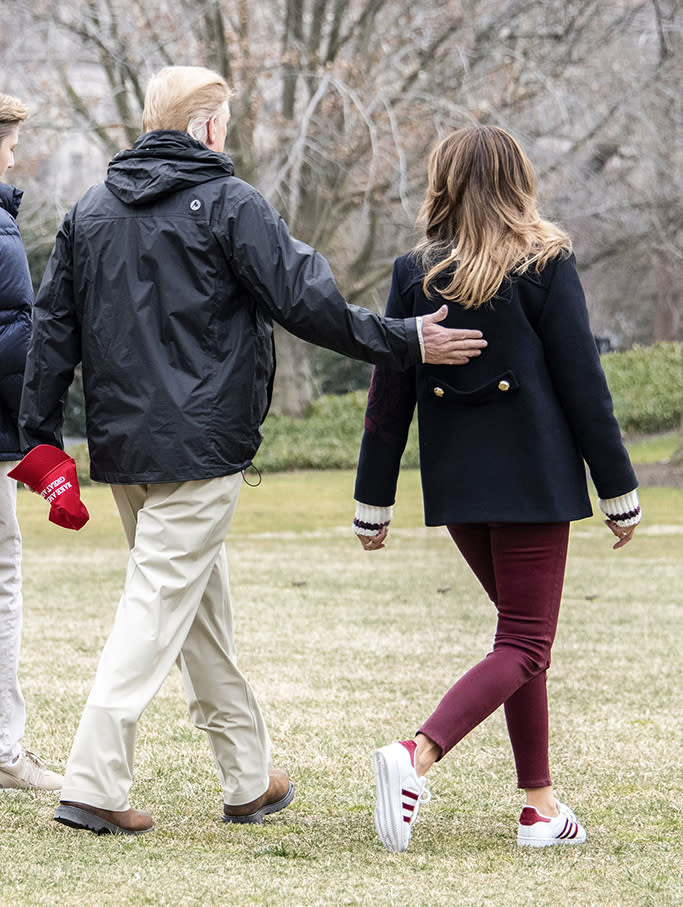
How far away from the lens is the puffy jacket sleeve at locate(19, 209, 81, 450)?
11.2 ft

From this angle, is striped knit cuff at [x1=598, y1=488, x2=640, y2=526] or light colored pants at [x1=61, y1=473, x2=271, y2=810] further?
striped knit cuff at [x1=598, y1=488, x2=640, y2=526]

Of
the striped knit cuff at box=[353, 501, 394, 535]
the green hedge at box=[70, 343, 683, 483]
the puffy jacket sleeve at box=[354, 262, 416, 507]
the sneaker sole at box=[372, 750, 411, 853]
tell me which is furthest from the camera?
the green hedge at box=[70, 343, 683, 483]

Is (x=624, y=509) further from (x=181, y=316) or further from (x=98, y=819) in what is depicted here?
(x=98, y=819)

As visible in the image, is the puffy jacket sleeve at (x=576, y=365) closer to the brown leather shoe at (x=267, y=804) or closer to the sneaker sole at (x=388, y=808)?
the sneaker sole at (x=388, y=808)

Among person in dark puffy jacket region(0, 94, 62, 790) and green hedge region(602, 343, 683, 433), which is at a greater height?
person in dark puffy jacket region(0, 94, 62, 790)

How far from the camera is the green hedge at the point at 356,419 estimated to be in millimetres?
20172

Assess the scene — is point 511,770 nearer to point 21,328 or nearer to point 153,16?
point 21,328

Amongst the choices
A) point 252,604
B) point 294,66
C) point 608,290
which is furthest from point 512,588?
point 608,290

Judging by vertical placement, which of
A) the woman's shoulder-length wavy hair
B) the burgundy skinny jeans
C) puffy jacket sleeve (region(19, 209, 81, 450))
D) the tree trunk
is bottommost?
the tree trunk

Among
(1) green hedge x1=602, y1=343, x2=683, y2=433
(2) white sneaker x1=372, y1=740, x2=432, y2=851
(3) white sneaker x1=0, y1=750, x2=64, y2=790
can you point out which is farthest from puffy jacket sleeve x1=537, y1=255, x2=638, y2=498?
(1) green hedge x1=602, y1=343, x2=683, y2=433

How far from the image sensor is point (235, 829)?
3.51 meters

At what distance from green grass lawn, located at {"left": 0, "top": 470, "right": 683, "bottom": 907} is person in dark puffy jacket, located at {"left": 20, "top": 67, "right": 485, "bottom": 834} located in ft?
1.23

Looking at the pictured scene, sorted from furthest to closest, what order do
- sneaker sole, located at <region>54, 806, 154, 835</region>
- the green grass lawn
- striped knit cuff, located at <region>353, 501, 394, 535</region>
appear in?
striped knit cuff, located at <region>353, 501, 394, 535</region>, sneaker sole, located at <region>54, 806, 154, 835</region>, the green grass lawn

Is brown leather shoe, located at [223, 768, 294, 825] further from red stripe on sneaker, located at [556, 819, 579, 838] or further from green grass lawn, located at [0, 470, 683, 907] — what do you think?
red stripe on sneaker, located at [556, 819, 579, 838]
